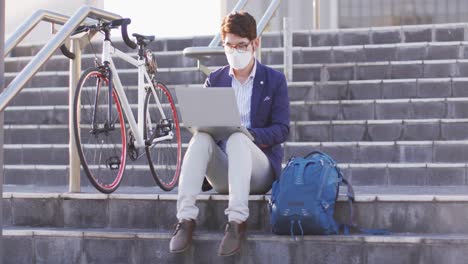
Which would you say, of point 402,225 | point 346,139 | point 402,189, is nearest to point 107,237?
point 402,225

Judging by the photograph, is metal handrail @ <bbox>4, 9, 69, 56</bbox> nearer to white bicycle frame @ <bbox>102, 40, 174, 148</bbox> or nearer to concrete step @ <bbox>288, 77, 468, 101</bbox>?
white bicycle frame @ <bbox>102, 40, 174, 148</bbox>

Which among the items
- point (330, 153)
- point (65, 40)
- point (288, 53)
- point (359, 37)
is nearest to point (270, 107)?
point (65, 40)

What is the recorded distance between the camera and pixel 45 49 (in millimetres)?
4527

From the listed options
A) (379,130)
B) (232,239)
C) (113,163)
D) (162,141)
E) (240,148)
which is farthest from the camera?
(379,130)

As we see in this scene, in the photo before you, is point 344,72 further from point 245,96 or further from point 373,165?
point 245,96

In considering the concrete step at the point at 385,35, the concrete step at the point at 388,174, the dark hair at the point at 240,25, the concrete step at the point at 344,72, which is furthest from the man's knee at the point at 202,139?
the concrete step at the point at 385,35

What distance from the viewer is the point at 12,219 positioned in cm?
496

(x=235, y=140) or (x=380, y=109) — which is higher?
(x=380, y=109)

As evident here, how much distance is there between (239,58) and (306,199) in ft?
2.58

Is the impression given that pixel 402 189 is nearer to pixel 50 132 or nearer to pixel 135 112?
pixel 135 112

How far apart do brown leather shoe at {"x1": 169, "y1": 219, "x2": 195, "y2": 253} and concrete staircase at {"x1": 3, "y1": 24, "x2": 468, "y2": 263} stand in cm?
12

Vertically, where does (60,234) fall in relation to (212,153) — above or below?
below

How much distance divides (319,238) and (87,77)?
4.72ft

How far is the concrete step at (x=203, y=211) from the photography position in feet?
14.4
